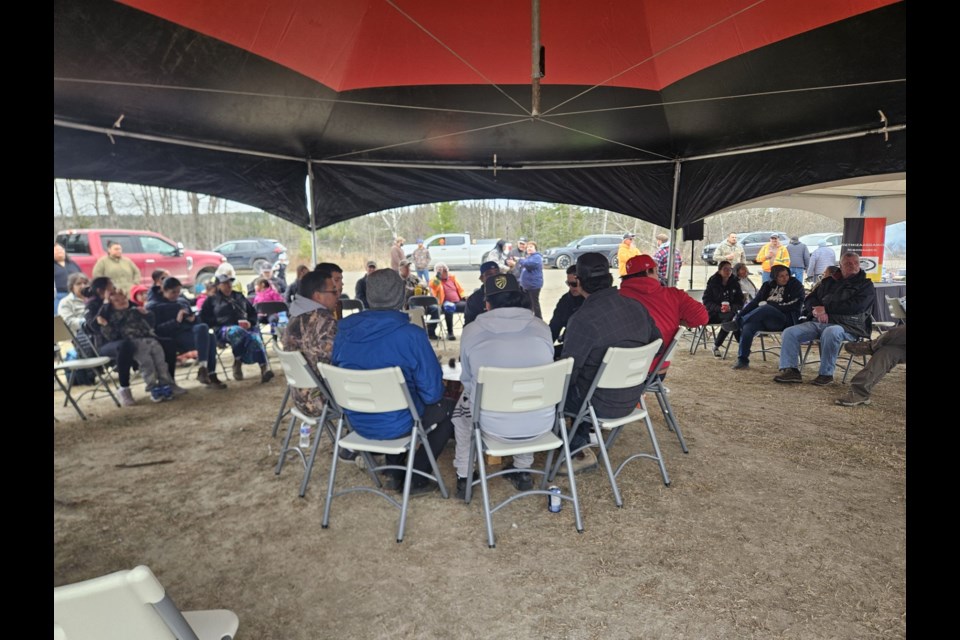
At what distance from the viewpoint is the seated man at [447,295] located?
7.59 meters

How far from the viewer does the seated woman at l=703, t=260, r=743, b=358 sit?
21.2 feet

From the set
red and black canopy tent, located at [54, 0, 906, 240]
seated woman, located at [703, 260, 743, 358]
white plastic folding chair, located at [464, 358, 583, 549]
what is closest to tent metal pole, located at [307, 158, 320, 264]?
red and black canopy tent, located at [54, 0, 906, 240]

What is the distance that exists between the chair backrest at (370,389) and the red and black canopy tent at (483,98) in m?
1.43

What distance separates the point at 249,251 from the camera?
15469mm

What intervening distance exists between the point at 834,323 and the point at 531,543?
441 centimetres

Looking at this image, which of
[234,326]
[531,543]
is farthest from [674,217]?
[234,326]

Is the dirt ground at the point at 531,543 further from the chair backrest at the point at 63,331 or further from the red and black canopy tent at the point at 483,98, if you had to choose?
the red and black canopy tent at the point at 483,98

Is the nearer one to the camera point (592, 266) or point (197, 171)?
point (592, 266)

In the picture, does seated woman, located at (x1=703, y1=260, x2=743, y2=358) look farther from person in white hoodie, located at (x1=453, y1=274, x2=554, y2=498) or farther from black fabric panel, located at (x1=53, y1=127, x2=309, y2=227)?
black fabric panel, located at (x1=53, y1=127, x2=309, y2=227)

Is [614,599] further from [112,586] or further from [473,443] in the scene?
[112,586]

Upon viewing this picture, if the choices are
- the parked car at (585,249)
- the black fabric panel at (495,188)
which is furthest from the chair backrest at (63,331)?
the parked car at (585,249)

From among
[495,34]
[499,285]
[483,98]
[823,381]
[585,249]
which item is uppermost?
[495,34]

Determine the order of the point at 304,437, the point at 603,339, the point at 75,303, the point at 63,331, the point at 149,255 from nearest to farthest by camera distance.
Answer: the point at 603,339 → the point at 304,437 → the point at 63,331 → the point at 75,303 → the point at 149,255

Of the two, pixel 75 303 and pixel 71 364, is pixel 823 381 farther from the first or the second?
pixel 75 303
